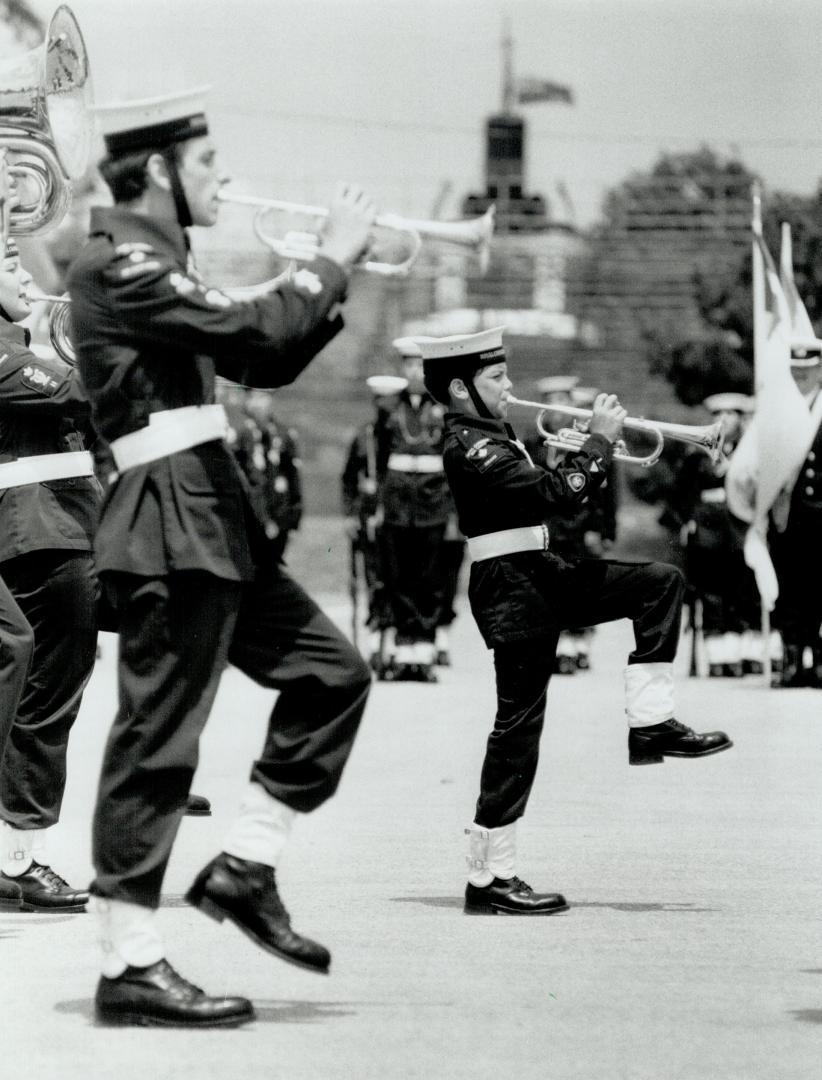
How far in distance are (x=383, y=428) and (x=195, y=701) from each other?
11475mm

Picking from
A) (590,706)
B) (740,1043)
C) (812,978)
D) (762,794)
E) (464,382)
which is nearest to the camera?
(740,1043)

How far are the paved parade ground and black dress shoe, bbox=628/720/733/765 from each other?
1.47 feet

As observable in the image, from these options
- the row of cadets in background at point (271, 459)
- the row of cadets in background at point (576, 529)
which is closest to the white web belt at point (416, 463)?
the row of cadets in background at point (576, 529)

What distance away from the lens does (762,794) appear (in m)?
9.95

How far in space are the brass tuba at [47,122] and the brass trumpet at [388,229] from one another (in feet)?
5.97

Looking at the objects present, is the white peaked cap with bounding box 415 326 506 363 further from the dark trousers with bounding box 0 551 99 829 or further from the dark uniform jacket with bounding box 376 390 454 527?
the dark uniform jacket with bounding box 376 390 454 527

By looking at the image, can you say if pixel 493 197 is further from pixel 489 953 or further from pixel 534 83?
pixel 489 953

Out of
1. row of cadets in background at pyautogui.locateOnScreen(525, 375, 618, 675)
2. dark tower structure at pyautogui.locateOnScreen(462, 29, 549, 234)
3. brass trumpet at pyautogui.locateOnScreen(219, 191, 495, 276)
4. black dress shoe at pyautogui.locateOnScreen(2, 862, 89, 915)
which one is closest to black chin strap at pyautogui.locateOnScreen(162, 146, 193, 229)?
brass trumpet at pyautogui.locateOnScreen(219, 191, 495, 276)

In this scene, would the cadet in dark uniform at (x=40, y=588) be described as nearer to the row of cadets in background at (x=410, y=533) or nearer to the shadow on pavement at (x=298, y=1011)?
the shadow on pavement at (x=298, y=1011)

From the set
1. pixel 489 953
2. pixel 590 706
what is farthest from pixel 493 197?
pixel 489 953

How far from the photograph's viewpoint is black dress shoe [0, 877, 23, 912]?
24.4 ft

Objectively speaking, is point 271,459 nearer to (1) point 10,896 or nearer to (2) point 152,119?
(1) point 10,896

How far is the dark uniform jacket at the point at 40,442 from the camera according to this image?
737 centimetres

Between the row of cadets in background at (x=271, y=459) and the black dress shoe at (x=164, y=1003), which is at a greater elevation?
the black dress shoe at (x=164, y=1003)
